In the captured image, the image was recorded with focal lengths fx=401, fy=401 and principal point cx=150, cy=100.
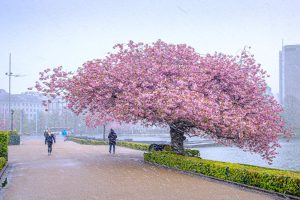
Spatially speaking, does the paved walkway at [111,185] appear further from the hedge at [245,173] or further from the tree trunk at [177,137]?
the tree trunk at [177,137]

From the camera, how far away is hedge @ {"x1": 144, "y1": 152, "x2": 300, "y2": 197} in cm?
1398

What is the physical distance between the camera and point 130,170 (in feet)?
70.9

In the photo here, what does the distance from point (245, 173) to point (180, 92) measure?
7.64m

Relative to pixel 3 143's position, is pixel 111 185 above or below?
below

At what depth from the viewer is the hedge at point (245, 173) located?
45.9 ft

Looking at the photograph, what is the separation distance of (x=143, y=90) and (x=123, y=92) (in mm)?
1192

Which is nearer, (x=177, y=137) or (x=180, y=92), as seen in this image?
(x=180, y=92)

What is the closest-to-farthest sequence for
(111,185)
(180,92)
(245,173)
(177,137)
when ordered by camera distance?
(245,173)
(111,185)
(180,92)
(177,137)

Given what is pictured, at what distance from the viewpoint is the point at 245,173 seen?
16.1 metres

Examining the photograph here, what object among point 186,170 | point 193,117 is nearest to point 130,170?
point 186,170

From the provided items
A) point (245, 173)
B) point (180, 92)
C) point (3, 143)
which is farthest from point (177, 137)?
point (3, 143)

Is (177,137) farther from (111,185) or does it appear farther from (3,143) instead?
(3,143)

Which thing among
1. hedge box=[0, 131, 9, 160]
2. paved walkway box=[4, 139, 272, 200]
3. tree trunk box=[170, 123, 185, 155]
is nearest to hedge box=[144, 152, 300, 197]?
paved walkway box=[4, 139, 272, 200]

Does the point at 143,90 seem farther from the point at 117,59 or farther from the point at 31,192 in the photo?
the point at 31,192
